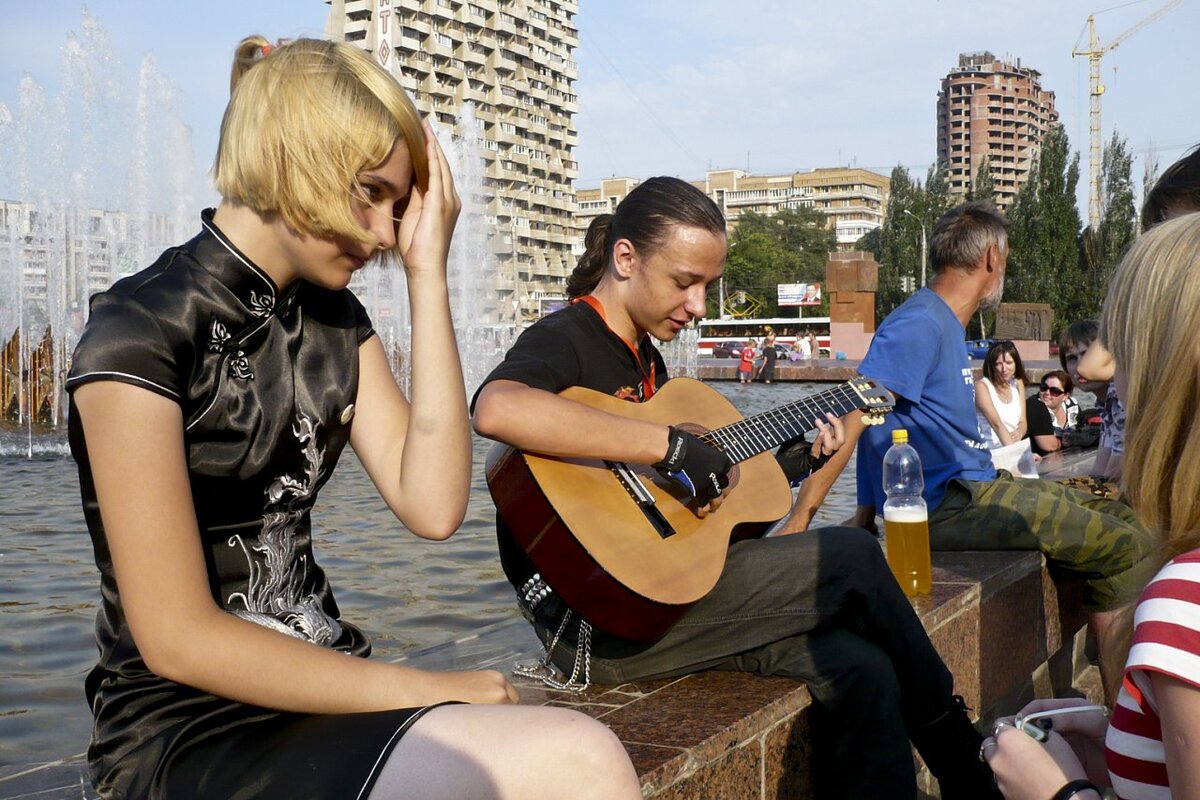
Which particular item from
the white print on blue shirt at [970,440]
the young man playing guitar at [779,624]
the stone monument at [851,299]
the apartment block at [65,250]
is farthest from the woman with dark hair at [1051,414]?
the stone monument at [851,299]

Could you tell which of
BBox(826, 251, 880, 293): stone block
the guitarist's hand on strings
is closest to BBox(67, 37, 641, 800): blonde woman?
the guitarist's hand on strings

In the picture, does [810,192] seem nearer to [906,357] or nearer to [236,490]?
[906,357]

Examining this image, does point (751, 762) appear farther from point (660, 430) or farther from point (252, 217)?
point (252, 217)

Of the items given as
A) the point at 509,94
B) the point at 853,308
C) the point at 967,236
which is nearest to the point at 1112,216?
the point at 853,308

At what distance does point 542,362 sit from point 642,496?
0.46m

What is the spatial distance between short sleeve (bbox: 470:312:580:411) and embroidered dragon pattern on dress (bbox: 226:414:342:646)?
974 mm

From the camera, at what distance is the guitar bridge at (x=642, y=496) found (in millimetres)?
2896

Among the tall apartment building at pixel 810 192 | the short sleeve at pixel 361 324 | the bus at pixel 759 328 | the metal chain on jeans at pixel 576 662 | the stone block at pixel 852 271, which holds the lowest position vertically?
the metal chain on jeans at pixel 576 662

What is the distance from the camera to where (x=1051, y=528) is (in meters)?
4.52

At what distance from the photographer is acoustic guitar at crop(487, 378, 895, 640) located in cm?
270

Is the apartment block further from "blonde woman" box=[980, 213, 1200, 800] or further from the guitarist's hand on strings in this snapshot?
"blonde woman" box=[980, 213, 1200, 800]

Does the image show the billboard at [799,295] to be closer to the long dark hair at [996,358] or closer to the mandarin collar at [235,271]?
the long dark hair at [996,358]

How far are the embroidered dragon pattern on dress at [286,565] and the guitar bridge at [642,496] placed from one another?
1.05 m

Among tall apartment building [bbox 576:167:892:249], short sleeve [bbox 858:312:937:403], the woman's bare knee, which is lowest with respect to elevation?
the woman's bare knee
